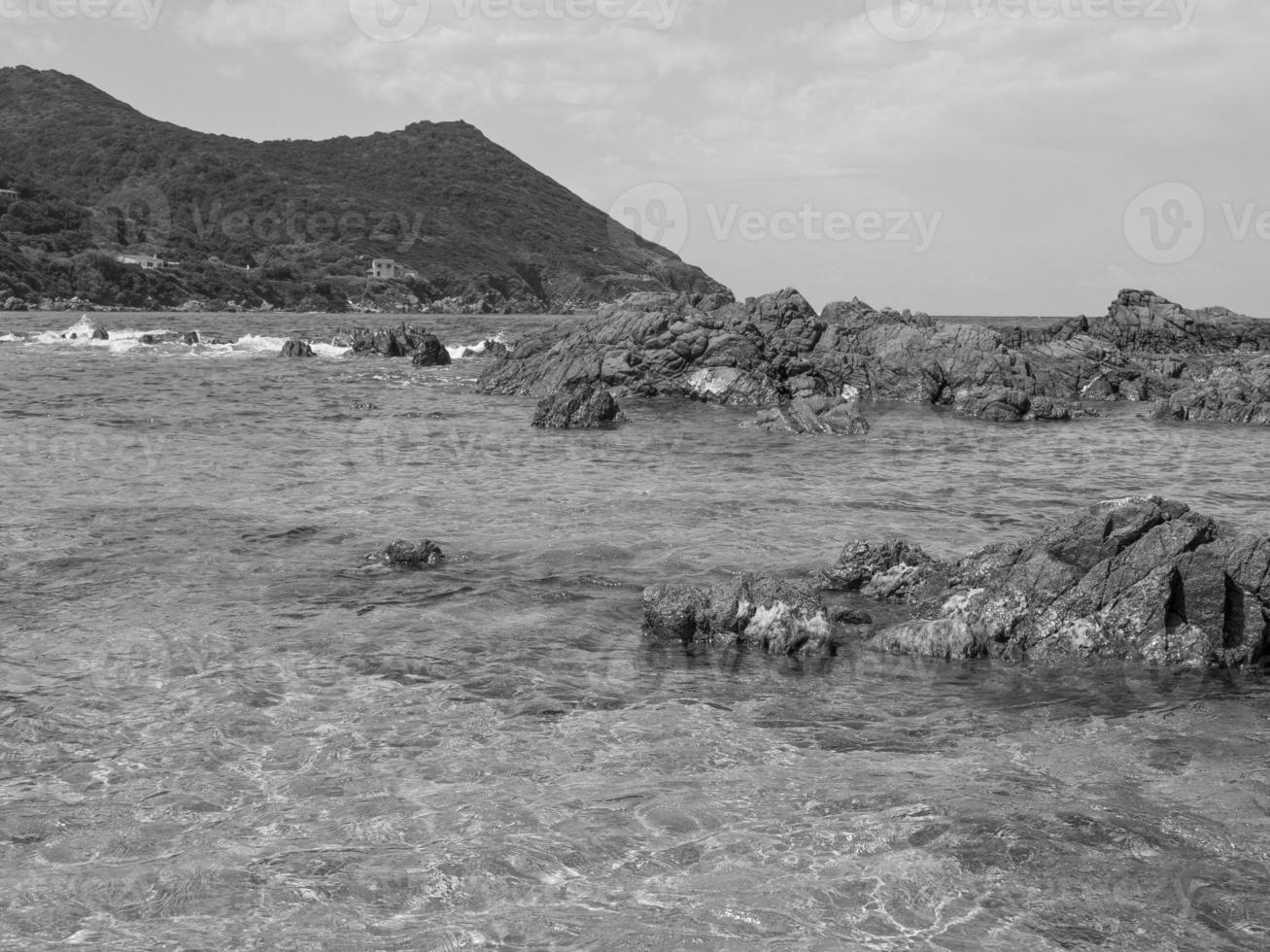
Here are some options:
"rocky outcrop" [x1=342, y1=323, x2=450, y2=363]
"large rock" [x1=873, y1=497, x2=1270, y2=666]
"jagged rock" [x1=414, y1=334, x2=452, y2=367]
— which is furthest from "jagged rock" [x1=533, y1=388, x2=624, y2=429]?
"rocky outcrop" [x1=342, y1=323, x2=450, y2=363]

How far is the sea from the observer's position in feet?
22.8

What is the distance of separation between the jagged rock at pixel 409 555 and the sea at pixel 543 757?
29 cm

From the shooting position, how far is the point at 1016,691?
1148 cm

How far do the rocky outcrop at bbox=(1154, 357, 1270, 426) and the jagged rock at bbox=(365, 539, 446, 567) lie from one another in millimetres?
36153

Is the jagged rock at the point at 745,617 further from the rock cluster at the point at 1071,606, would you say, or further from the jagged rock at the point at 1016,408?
the jagged rock at the point at 1016,408

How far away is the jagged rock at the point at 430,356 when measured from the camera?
6475 cm

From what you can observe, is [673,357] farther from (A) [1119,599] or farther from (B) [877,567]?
(A) [1119,599]

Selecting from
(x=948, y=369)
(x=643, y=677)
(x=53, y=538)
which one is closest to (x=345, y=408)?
(x=53, y=538)

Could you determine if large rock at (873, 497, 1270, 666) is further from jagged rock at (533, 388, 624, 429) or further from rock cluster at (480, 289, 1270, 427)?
rock cluster at (480, 289, 1270, 427)

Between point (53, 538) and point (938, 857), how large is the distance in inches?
578

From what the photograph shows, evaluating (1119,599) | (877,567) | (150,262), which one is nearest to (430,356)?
(877,567)

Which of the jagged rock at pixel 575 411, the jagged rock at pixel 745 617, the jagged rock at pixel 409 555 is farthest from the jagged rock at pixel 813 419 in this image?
the jagged rock at pixel 745 617

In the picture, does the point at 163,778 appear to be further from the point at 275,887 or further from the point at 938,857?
the point at 938,857

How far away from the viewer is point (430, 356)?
65.4m
